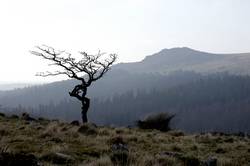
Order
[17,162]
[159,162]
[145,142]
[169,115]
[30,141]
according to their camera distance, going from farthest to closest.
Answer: [169,115]
[145,142]
[30,141]
[159,162]
[17,162]

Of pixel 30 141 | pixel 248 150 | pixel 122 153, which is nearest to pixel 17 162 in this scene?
pixel 122 153

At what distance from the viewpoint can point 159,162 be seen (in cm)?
1111

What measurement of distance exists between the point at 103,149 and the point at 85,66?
74.3 feet

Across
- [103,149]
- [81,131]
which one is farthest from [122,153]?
[81,131]

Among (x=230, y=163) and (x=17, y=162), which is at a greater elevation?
(x=17, y=162)

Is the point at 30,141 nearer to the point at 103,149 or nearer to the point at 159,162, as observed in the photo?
the point at 103,149

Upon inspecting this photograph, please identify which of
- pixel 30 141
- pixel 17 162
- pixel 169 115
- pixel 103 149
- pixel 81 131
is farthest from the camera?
pixel 169 115

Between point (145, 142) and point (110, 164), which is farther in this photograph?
point (145, 142)

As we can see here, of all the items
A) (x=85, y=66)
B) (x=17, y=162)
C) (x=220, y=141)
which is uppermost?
(x=85, y=66)

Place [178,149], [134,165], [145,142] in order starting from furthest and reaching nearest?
[145,142] < [178,149] < [134,165]

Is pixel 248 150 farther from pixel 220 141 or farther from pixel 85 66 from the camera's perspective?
pixel 85 66

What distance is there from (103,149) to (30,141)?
9.77 ft

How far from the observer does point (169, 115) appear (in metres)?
33.5

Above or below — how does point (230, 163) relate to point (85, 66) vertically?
below
